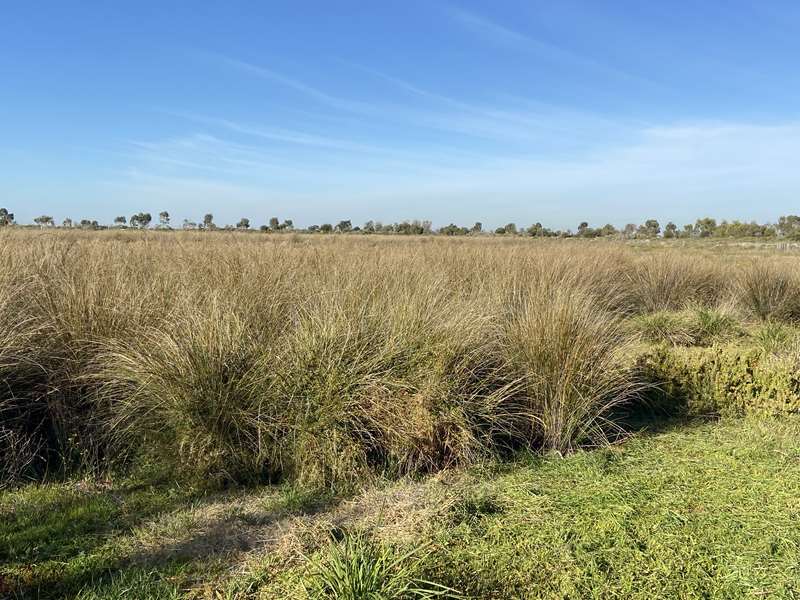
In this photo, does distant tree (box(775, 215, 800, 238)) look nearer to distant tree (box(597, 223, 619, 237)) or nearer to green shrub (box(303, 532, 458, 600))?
distant tree (box(597, 223, 619, 237))

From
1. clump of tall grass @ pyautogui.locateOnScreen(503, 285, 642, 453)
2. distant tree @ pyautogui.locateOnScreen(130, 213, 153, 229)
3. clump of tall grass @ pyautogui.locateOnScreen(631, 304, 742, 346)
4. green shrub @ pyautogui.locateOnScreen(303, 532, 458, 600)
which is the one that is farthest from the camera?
distant tree @ pyautogui.locateOnScreen(130, 213, 153, 229)

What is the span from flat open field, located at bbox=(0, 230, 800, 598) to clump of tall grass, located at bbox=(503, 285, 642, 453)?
0.06 ft

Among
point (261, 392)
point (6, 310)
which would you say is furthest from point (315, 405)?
point (6, 310)

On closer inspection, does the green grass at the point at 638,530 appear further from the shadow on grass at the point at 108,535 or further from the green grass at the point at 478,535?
the shadow on grass at the point at 108,535

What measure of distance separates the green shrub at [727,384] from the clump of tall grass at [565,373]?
0.75m

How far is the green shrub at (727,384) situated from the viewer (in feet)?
15.3

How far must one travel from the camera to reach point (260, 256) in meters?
7.54

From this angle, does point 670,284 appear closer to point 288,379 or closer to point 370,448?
point 370,448

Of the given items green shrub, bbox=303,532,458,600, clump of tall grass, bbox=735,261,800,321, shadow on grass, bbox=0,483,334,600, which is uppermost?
clump of tall grass, bbox=735,261,800,321

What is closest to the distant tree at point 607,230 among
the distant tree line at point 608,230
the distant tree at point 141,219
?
the distant tree line at point 608,230

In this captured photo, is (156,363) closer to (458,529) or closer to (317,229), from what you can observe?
(458,529)

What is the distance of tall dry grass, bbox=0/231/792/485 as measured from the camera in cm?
343

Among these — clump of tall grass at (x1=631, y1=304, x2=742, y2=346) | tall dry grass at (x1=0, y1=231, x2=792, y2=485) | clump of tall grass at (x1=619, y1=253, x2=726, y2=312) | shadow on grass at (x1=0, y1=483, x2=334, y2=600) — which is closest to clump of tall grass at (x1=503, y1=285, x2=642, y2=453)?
tall dry grass at (x1=0, y1=231, x2=792, y2=485)

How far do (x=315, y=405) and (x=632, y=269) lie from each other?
384 inches
